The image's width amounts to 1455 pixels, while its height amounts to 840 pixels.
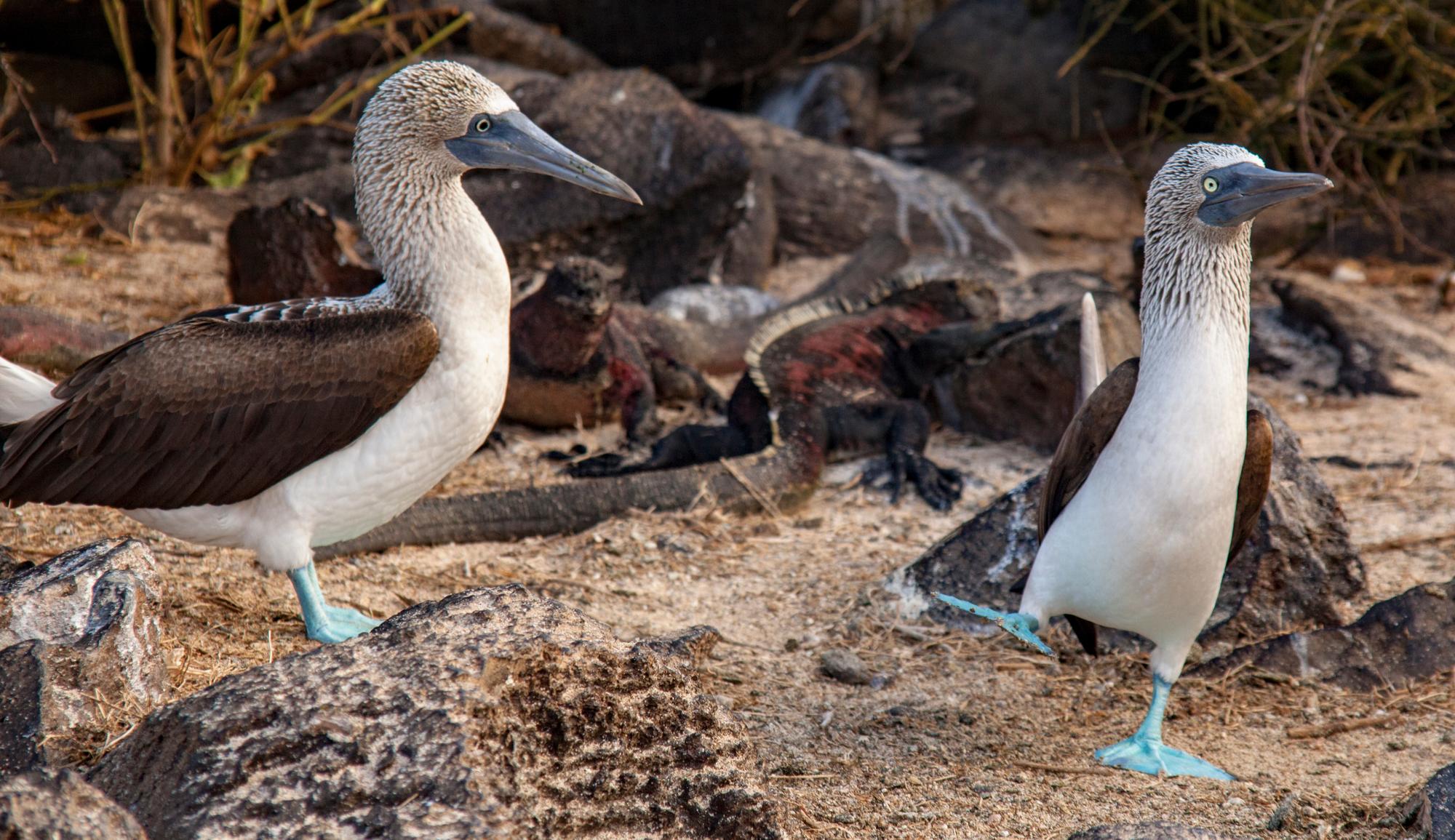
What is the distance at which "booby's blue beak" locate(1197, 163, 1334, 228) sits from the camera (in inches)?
114

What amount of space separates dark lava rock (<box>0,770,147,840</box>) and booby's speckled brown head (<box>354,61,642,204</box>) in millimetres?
2019

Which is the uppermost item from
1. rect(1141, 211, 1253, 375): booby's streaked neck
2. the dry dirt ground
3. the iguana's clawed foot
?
rect(1141, 211, 1253, 375): booby's streaked neck

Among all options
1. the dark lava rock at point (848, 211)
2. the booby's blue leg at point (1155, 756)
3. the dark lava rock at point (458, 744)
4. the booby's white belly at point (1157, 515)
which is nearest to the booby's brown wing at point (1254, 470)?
the booby's white belly at point (1157, 515)

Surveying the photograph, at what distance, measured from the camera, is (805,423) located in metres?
5.73

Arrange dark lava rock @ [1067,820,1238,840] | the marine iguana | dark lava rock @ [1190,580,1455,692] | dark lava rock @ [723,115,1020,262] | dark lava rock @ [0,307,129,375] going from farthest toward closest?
1. dark lava rock @ [723,115,1020,262]
2. the marine iguana
3. dark lava rock @ [0,307,129,375]
4. dark lava rock @ [1190,580,1455,692]
5. dark lava rock @ [1067,820,1238,840]

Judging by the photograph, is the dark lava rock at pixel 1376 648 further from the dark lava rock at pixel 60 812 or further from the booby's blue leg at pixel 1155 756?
the dark lava rock at pixel 60 812

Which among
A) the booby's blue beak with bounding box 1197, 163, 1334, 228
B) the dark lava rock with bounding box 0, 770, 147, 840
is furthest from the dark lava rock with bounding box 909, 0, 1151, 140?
the dark lava rock with bounding box 0, 770, 147, 840

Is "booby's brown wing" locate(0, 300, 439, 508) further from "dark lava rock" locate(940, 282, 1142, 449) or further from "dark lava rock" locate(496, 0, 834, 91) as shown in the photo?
"dark lava rock" locate(496, 0, 834, 91)

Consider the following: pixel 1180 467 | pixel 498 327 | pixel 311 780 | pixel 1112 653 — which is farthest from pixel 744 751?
pixel 1112 653

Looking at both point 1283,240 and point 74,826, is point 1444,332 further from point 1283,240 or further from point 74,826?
point 74,826

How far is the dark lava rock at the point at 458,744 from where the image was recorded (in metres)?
1.94

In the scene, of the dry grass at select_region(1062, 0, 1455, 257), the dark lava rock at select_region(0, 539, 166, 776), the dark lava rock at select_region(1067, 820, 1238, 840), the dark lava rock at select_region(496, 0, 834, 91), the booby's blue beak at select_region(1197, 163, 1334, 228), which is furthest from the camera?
the dark lava rock at select_region(496, 0, 834, 91)

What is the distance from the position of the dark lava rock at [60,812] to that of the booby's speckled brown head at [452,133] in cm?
202

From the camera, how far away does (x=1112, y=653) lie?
3.92 meters
